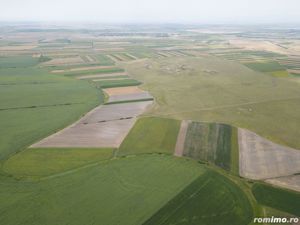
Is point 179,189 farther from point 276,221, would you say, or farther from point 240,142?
point 240,142

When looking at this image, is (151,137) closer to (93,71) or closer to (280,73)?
(93,71)

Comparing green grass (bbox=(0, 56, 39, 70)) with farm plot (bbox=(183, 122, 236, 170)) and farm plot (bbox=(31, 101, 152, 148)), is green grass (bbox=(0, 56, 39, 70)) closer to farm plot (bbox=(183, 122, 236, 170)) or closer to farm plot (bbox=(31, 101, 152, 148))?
farm plot (bbox=(31, 101, 152, 148))

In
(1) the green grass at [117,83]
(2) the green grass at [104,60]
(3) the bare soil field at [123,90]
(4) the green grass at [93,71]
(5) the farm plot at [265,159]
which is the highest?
(2) the green grass at [104,60]

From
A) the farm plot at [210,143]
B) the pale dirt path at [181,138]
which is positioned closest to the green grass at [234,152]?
the farm plot at [210,143]

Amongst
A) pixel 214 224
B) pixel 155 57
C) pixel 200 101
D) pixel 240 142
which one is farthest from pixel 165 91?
pixel 155 57

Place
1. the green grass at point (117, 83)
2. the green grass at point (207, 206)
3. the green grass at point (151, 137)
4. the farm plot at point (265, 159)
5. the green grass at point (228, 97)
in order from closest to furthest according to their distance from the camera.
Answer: the green grass at point (207, 206)
the farm plot at point (265, 159)
the green grass at point (151, 137)
the green grass at point (228, 97)
the green grass at point (117, 83)

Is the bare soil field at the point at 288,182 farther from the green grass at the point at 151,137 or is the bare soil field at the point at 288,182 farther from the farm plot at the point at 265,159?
the green grass at the point at 151,137

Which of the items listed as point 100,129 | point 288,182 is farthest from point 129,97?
point 288,182

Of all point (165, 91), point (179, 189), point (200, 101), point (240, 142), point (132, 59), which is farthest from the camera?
point (132, 59)
